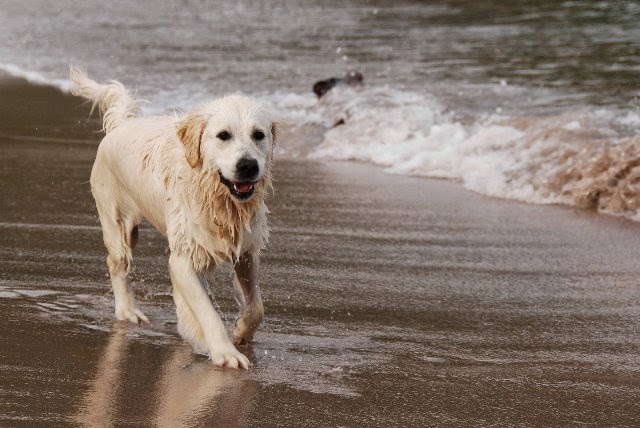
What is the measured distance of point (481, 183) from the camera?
32.6 ft

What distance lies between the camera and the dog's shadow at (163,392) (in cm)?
434

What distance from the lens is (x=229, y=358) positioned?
5.15 m

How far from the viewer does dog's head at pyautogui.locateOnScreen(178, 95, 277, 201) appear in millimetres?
5094

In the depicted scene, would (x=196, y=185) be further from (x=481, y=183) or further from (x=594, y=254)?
Answer: (x=481, y=183)

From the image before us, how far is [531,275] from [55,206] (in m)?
3.82

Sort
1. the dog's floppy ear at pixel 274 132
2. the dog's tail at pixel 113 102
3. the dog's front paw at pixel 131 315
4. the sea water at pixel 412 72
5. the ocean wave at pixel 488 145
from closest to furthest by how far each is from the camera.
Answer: the dog's floppy ear at pixel 274 132 < the dog's front paw at pixel 131 315 < the dog's tail at pixel 113 102 < the ocean wave at pixel 488 145 < the sea water at pixel 412 72

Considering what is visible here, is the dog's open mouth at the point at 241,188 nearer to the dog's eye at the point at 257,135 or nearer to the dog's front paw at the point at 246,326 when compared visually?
the dog's eye at the point at 257,135

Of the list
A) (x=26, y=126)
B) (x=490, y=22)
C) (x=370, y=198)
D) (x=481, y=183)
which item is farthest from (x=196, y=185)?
(x=490, y=22)

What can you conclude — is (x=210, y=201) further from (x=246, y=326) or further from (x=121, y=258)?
(x=121, y=258)

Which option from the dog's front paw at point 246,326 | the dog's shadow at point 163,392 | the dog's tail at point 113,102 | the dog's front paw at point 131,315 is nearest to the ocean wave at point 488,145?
the dog's tail at point 113,102

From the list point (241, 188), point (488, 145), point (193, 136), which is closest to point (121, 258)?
point (193, 136)

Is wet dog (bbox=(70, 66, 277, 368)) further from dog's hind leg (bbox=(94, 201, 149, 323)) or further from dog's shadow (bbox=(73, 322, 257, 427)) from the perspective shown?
dog's shadow (bbox=(73, 322, 257, 427))

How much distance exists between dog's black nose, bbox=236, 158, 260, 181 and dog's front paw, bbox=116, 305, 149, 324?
136cm

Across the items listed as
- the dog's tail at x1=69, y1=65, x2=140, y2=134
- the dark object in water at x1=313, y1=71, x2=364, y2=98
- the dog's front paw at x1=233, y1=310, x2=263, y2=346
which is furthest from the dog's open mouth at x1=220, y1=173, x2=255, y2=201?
the dark object in water at x1=313, y1=71, x2=364, y2=98
